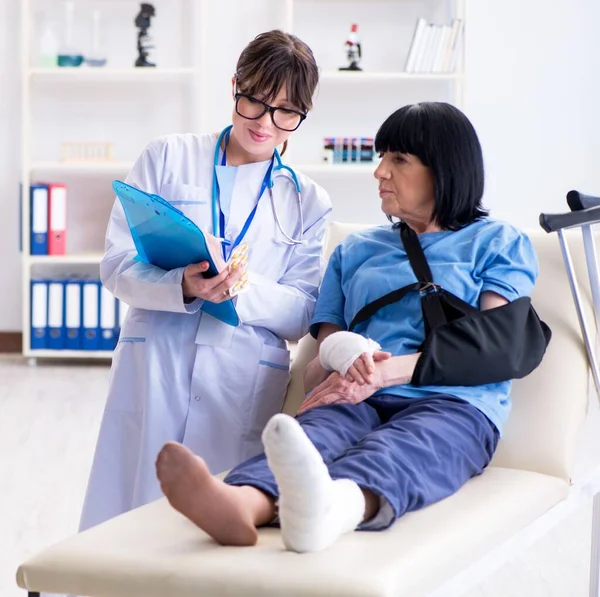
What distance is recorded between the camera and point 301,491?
3.74ft

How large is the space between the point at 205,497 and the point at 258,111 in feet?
2.58

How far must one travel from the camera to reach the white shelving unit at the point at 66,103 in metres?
4.37

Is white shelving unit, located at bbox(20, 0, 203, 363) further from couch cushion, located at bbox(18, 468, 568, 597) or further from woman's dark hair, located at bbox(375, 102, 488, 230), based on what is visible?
couch cushion, located at bbox(18, 468, 568, 597)

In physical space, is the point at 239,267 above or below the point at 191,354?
above

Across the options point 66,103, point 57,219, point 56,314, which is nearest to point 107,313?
point 56,314

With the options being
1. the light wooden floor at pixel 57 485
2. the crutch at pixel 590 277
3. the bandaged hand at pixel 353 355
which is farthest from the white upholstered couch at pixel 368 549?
the light wooden floor at pixel 57 485

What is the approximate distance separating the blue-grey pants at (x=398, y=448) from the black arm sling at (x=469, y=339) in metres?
0.05

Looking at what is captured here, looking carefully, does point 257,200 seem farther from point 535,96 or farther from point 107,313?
point 535,96

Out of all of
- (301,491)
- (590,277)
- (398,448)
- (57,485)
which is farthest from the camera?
(57,485)

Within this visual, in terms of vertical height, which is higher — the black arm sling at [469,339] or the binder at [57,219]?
the black arm sling at [469,339]

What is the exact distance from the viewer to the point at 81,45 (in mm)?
4574

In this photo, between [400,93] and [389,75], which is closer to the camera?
[389,75]

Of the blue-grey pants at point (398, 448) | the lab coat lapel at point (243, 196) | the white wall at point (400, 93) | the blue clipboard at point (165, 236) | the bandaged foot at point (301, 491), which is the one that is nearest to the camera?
the bandaged foot at point (301, 491)

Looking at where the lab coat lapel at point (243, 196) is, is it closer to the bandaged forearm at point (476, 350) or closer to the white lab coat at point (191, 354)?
the white lab coat at point (191, 354)
